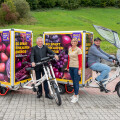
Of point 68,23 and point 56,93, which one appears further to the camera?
point 68,23

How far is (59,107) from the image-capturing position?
16.3ft

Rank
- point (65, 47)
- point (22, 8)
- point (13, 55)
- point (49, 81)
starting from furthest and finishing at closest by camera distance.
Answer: point (22, 8) → point (65, 47) → point (13, 55) → point (49, 81)

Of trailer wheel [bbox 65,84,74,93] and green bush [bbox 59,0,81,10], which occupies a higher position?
green bush [bbox 59,0,81,10]

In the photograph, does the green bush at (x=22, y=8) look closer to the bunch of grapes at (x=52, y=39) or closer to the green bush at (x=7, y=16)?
the green bush at (x=7, y=16)

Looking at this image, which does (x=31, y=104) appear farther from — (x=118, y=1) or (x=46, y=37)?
(x=118, y=1)

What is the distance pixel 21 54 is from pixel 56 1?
2769 inches

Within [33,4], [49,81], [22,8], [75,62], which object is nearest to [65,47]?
[75,62]

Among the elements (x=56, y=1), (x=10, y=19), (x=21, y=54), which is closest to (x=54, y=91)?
(x=21, y=54)

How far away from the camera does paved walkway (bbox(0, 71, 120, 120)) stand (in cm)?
439

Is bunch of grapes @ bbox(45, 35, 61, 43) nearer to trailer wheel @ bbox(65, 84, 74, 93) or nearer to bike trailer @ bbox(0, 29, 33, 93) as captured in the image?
bike trailer @ bbox(0, 29, 33, 93)

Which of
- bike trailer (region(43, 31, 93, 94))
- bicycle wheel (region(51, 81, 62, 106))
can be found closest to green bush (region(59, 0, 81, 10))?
bike trailer (region(43, 31, 93, 94))

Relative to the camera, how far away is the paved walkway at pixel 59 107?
4.39 metres

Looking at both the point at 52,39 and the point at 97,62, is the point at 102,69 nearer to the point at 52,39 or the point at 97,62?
the point at 97,62

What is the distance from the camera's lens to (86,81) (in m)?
5.92
